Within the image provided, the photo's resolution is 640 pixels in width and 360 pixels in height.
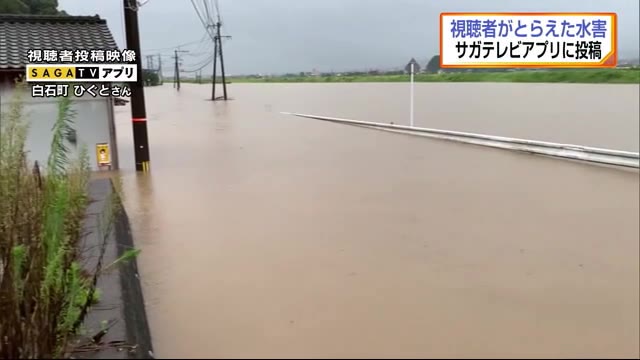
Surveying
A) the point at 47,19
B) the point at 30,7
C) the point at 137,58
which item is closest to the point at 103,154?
the point at 137,58

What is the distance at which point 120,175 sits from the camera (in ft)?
31.2

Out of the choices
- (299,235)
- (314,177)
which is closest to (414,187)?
(314,177)

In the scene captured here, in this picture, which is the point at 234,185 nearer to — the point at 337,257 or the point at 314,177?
the point at 314,177

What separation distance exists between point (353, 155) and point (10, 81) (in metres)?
6.60

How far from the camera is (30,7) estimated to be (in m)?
22.4

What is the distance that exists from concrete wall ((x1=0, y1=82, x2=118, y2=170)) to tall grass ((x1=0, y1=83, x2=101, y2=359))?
21.0ft

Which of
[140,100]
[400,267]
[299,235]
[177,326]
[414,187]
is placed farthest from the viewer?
[140,100]

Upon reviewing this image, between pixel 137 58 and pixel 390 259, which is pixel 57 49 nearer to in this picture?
pixel 137 58

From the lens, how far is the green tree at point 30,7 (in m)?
19.3

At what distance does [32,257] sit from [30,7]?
2296 cm

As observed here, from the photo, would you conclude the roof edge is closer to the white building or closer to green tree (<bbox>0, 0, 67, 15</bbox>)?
the white building

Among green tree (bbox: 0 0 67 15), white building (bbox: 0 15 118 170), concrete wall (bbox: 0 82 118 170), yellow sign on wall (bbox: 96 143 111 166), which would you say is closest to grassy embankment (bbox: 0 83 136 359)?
white building (bbox: 0 15 118 170)

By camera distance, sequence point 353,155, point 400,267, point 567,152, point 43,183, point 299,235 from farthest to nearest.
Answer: point 353,155
point 567,152
point 299,235
point 400,267
point 43,183

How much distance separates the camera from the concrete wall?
891 centimetres
